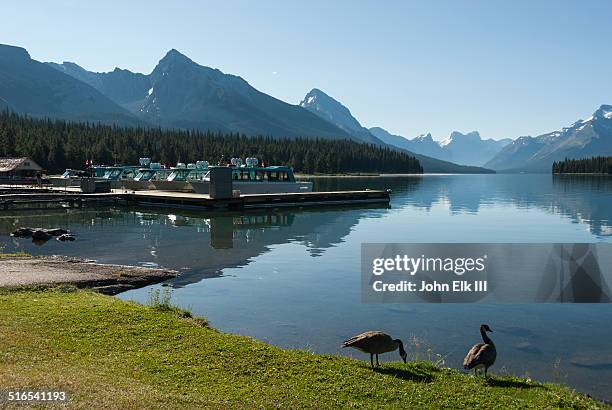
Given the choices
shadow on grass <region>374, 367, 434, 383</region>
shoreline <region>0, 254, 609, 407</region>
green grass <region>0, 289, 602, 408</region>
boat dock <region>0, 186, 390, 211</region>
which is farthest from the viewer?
boat dock <region>0, 186, 390, 211</region>

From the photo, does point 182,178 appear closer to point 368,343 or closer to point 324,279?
point 324,279

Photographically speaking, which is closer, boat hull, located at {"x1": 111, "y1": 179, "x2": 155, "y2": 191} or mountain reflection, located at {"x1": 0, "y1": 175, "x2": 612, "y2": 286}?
mountain reflection, located at {"x1": 0, "y1": 175, "x2": 612, "y2": 286}

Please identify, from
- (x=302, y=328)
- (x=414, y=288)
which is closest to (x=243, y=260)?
(x=414, y=288)

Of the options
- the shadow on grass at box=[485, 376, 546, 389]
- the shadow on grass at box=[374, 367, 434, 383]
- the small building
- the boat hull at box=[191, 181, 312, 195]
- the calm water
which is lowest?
the calm water

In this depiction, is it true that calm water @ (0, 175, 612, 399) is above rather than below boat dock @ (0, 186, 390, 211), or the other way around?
below

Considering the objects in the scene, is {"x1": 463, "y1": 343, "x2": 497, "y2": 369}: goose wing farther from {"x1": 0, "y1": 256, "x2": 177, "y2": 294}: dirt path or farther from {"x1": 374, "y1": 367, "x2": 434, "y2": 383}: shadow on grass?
{"x1": 0, "y1": 256, "x2": 177, "y2": 294}: dirt path

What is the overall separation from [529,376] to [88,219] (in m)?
53.1

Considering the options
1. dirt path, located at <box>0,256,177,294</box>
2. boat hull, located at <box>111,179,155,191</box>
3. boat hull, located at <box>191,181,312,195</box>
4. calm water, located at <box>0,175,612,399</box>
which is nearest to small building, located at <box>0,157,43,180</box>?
boat hull, located at <box>111,179,155,191</box>

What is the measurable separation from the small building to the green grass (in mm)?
112982

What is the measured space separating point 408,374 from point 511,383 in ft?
8.12

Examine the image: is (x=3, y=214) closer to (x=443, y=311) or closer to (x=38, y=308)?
(x=38, y=308)

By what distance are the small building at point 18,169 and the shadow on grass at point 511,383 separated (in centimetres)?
11964

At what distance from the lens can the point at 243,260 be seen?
33.4m

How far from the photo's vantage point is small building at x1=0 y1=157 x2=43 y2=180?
114 meters
